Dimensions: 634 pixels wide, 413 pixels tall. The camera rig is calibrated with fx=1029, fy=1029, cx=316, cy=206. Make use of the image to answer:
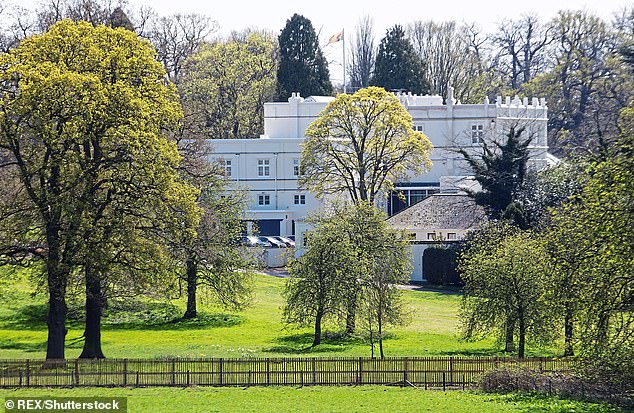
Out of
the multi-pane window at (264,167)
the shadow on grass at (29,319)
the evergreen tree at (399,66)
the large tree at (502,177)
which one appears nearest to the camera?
the shadow on grass at (29,319)

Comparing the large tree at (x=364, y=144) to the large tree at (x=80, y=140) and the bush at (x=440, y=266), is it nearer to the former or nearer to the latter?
the bush at (x=440, y=266)

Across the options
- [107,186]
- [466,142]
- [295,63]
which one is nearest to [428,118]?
[466,142]

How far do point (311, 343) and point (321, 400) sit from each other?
15.0 metres

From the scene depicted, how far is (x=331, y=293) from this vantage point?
146 feet

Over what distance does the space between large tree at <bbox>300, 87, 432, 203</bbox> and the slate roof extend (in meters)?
4.81

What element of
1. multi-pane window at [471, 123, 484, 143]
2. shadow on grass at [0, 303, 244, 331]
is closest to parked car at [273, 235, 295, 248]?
multi-pane window at [471, 123, 484, 143]

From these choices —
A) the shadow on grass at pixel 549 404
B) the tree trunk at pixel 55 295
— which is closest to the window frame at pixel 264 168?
the tree trunk at pixel 55 295

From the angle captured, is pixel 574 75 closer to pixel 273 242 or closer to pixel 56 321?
pixel 273 242

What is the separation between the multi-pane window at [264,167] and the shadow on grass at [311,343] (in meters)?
36.3

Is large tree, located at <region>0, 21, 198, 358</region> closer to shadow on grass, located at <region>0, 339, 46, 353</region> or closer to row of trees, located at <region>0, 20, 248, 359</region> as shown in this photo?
row of trees, located at <region>0, 20, 248, 359</region>

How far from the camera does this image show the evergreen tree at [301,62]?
Result: 97.5 metres

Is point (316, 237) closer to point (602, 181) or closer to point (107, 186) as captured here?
point (107, 186)

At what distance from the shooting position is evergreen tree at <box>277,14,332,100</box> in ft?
320

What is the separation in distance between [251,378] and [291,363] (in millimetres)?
1448
